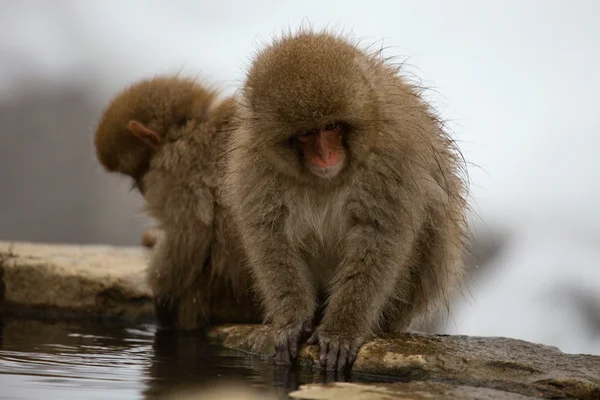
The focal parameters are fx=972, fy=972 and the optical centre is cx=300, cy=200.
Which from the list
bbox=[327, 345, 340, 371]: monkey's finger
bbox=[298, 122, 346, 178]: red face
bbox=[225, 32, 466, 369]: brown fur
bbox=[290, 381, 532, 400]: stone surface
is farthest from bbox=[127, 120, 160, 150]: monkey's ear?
bbox=[290, 381, 532, 400]: stone surface

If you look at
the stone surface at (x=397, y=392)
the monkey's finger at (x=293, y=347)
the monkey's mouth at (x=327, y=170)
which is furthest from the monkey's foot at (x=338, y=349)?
the monkey's mouth at (x=327, y=170)

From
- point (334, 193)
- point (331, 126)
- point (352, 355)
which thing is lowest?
point (352, 355)

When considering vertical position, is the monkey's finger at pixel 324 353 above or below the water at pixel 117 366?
above

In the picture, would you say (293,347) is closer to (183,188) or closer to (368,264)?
(368,264)

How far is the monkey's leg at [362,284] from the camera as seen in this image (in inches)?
177

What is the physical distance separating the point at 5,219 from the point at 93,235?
110 centimetres

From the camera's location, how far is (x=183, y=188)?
6.03m

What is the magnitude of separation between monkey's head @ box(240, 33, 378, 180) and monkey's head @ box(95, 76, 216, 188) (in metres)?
1.69

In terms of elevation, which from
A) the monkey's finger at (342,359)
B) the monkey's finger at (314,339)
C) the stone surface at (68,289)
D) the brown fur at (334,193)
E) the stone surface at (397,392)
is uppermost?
the brown fur at (334,193)

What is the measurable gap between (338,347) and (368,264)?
16.4 inches

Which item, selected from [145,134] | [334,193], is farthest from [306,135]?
[145,134]

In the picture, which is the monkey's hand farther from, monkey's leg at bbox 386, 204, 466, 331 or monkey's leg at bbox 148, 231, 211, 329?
monkey's leg at bbox 148, 231, 211, 329

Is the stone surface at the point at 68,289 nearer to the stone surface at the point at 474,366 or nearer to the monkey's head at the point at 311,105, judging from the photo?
the stone surface at the point at 474,366

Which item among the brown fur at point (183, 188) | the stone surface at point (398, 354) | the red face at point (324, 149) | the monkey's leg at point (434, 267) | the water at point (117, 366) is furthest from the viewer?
the brown fur at point (183, 188)
